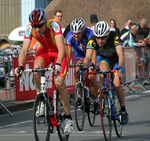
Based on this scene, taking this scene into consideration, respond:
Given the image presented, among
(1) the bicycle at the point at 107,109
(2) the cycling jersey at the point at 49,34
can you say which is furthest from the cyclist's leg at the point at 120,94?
(2) the cycling jersey at the point at 49,34

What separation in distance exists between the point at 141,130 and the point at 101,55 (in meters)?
1.52

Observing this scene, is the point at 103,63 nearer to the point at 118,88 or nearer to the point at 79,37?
the point at 118,88

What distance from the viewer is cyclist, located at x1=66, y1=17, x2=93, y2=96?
9430mm

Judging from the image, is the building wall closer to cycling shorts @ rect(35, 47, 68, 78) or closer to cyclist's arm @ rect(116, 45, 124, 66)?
cyclist's arm @ rect(116, 45, 124, 66)

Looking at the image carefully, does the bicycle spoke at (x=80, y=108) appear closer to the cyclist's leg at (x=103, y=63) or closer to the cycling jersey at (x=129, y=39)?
the cyclist's leg at (x=103, y=63)

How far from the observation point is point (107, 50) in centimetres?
841

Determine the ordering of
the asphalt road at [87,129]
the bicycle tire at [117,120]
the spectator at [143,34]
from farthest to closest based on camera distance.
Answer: the spectator at [143,34] → the asphalt road at [87,129] → the bicycle tire at [117,120]

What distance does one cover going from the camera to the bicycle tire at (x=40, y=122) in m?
6.36

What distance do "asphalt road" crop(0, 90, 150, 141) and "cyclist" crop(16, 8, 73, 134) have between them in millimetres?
1009

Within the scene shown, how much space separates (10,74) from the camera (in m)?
12.4

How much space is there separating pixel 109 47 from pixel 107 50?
0.08 metres

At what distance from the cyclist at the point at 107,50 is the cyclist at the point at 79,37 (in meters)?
0.96

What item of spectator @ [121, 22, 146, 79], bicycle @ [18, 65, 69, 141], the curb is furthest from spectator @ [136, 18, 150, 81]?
bicycle @ [18, 65, 69, 141]

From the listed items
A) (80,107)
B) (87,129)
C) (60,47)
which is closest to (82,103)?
(80,107)
